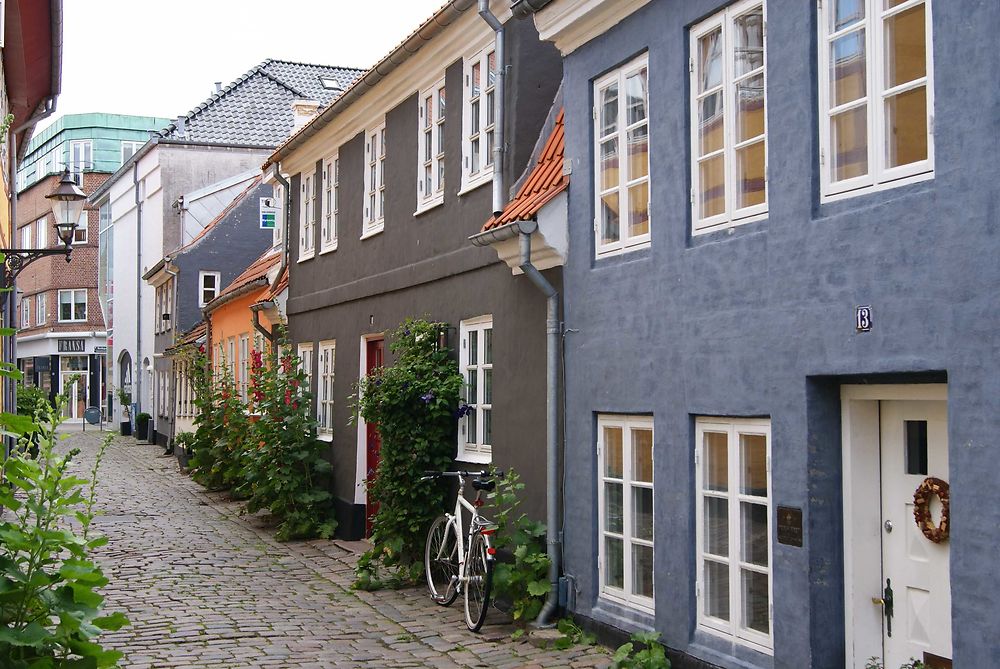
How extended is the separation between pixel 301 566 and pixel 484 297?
4329 millimetres

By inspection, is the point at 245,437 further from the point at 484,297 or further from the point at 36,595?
the point at 36,595

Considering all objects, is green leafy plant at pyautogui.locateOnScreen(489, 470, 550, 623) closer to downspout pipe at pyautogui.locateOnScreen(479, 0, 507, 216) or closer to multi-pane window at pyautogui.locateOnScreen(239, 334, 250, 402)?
downspout pipe at pyautogui.locateOnScreen(479, 0, 507, 216)

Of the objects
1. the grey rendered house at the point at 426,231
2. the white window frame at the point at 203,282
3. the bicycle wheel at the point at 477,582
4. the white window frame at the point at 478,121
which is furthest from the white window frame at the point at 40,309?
the bicycle wheel at the point at 477,582

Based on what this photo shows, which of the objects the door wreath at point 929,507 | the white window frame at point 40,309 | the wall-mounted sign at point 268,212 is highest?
the wall-mounted sign at point 268,212

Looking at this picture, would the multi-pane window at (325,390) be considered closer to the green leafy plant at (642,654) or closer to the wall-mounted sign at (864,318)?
the green leafy plant at (642,654)

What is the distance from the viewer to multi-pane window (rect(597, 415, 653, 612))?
356 inches

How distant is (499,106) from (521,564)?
13.2ft

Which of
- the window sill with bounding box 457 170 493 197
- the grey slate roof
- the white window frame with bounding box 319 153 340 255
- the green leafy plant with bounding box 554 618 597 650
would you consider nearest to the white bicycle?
the green leafy plant with bounding box 554 618 597 650

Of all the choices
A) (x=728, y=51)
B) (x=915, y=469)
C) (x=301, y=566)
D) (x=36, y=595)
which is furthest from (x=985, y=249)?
(x=301, y=566)

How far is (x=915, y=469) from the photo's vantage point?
6684mm

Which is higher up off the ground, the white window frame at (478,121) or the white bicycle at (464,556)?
the white window frame at (478,121)

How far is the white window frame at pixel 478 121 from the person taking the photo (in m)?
12.1

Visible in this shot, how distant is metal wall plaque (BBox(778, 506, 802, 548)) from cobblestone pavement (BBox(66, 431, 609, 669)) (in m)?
2.24

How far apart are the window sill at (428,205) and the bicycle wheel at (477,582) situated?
13.5ft
